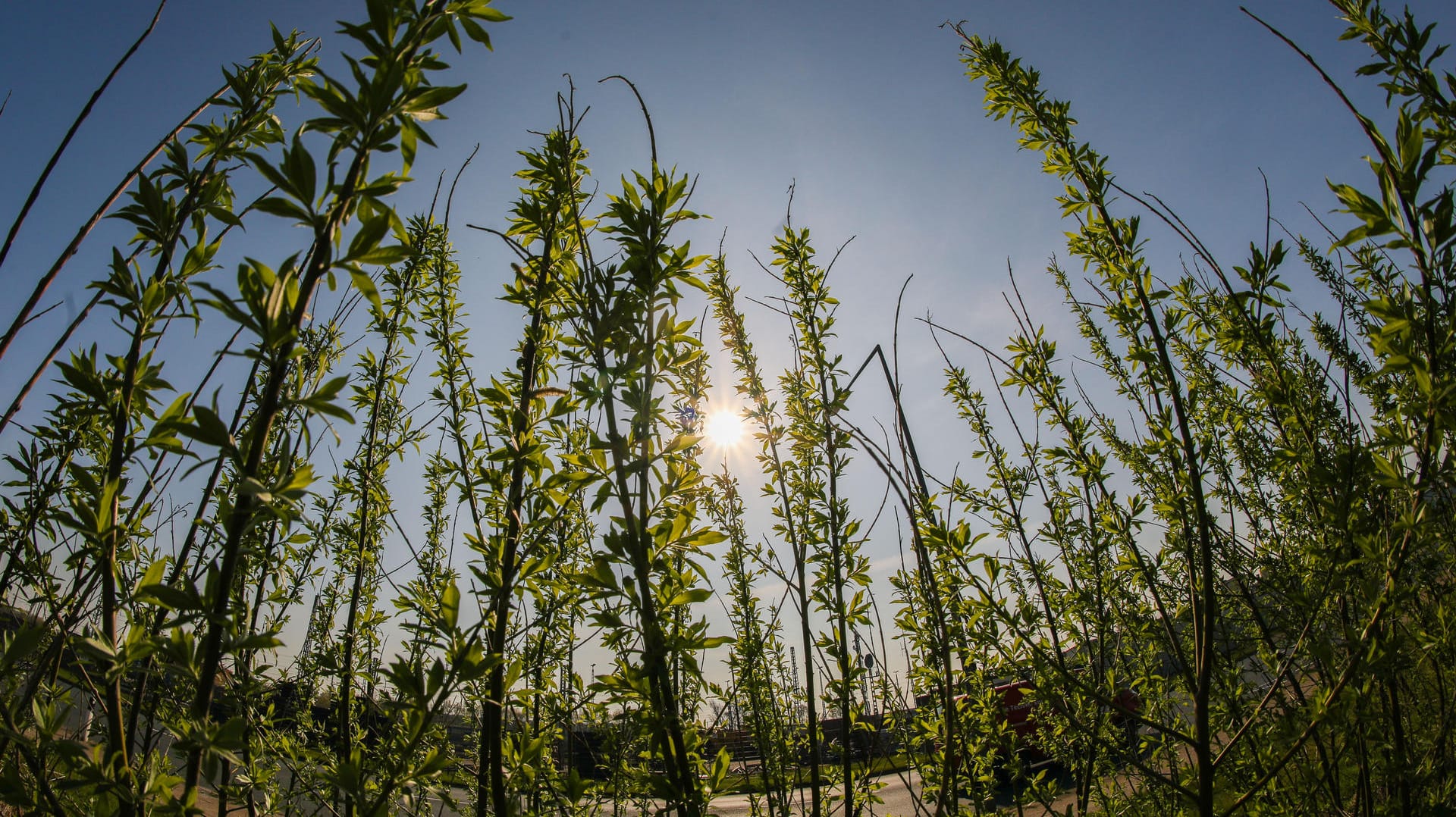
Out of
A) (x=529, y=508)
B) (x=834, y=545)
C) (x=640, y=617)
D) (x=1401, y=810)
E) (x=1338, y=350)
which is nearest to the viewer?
(x=640, y=617)

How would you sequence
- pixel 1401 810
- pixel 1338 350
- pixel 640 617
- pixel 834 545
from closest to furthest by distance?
pixel 640 617 < pixel 1401 810 < pixel 834 545 < pixel 1338 350

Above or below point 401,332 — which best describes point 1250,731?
below

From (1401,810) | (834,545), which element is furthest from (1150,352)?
(1401,810)

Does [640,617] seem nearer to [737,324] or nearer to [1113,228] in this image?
[1113,228]

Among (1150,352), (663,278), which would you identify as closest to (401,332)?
(663,278)

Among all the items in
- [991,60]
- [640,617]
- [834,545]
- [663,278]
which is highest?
[991,60]

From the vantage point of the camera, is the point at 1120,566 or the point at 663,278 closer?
the point at 663,278

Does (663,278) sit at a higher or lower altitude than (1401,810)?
higher

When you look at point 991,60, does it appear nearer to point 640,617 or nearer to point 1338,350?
point 640,617

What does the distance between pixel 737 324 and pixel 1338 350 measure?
3826 millimetres

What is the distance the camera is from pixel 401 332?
3049mm

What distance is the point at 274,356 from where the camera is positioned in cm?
96

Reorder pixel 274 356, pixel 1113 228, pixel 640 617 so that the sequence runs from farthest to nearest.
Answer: pixel 1113 228, pixel 640 617, pixel 274 356

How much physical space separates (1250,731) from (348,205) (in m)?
3.65
